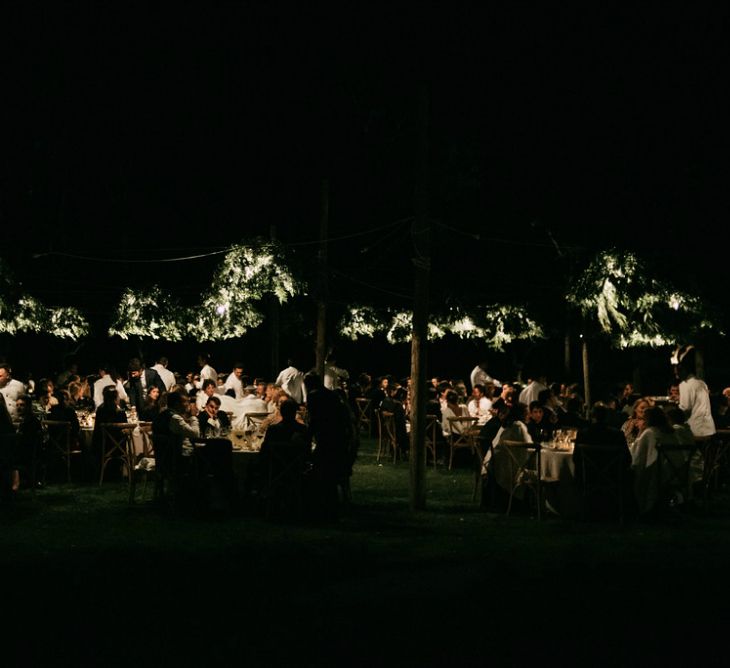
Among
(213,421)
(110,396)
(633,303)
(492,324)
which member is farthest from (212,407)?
(492,324)

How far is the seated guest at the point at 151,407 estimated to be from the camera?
14.8 meters

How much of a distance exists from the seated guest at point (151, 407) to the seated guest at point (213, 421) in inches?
40.4

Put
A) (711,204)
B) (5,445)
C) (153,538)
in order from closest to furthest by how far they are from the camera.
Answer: (153,538) < (5,445) < (711,204)

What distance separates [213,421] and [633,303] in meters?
7.63

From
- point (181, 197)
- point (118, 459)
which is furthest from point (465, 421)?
point (181, 197)

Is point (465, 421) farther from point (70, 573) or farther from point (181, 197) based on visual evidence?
point (181, 197)

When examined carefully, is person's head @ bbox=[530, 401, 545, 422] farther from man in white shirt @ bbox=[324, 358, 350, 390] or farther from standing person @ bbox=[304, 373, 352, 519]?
man in white shirt @ bbox=[324, 358, 350, 390]

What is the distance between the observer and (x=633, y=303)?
17469 millimetres

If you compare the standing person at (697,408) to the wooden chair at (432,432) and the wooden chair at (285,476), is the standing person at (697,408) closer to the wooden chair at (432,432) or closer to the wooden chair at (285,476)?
the wooden chair at (432,432)

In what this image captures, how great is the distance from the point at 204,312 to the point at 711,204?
10335mm

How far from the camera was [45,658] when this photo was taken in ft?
19.7

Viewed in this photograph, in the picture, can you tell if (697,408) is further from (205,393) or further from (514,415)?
(205,393)

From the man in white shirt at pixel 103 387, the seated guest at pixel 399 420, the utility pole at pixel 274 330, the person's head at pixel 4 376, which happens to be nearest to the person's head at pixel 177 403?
the person's head at pixel 4 376

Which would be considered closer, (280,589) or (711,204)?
(280,589)
